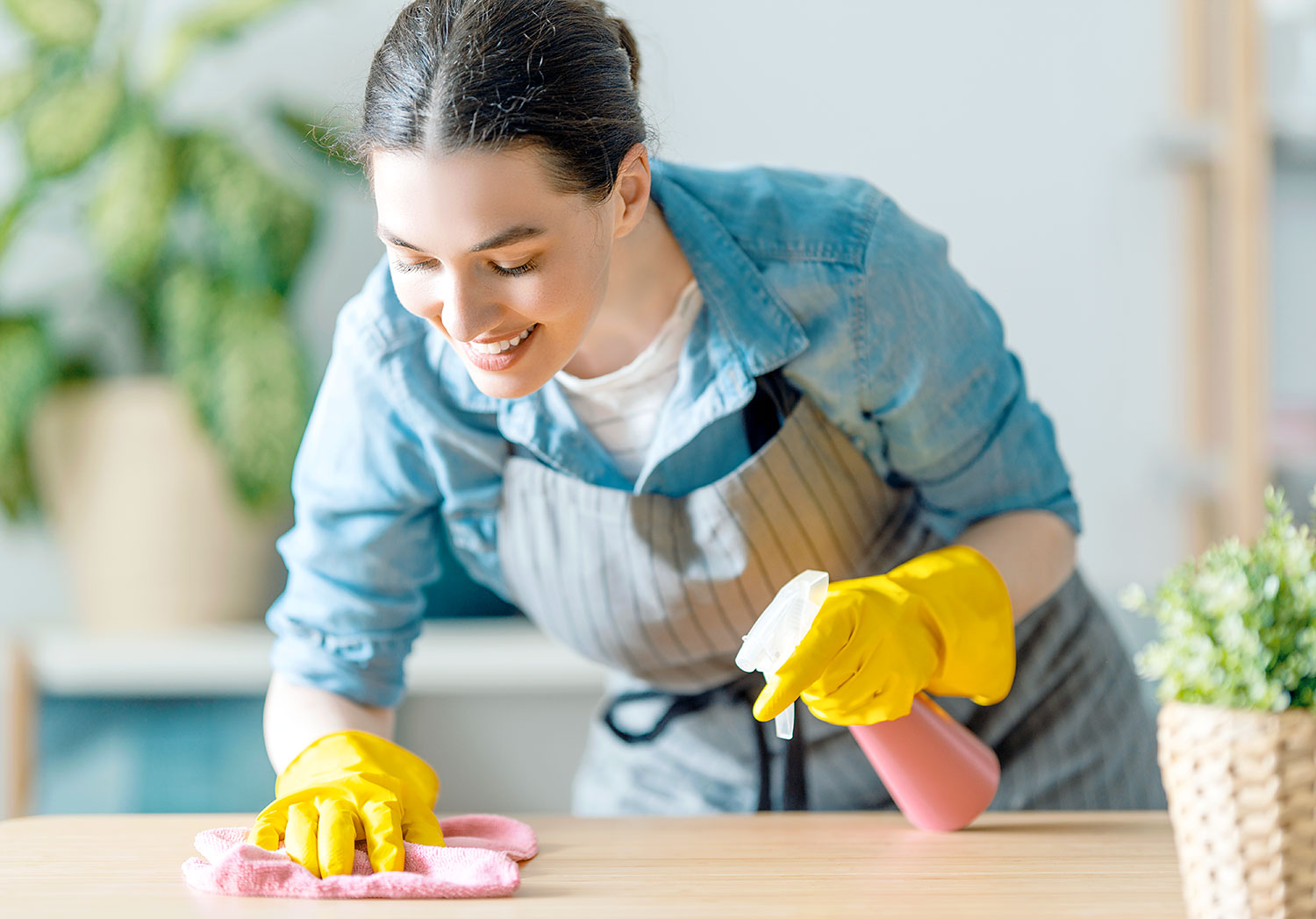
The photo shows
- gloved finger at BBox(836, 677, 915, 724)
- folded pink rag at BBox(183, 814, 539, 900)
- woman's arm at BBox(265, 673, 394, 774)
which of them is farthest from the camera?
woman's arm at BBox(265, 673, 394, 774)

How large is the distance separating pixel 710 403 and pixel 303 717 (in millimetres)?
345

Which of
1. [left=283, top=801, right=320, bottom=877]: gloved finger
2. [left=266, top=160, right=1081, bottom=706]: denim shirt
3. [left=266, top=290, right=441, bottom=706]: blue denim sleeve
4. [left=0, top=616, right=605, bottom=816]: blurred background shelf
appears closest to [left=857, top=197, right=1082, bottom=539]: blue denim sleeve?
[left=266, top=160, right=1081, bottom=706]: denim shirt

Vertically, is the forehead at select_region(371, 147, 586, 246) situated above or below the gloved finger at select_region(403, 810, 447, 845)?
above

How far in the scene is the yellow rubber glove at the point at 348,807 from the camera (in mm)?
606

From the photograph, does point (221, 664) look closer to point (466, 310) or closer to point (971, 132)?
point (466, 310)

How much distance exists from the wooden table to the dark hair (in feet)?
1.21

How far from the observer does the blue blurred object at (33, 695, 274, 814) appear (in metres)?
1.61

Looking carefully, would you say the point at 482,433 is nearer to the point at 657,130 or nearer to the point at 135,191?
the point at 657,130

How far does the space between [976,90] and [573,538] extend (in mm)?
1257

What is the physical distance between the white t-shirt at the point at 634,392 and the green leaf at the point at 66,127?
3.33ft

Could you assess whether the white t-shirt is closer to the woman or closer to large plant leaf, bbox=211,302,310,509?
the woman

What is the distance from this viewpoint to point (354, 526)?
2.70 ft

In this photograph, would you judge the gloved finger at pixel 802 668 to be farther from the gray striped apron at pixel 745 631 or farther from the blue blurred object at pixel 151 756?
the blue blurred object at pixel 151 756

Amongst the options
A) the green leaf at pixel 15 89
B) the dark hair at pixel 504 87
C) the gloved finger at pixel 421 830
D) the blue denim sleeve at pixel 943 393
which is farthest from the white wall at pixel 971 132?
the gloved finger at pixel 421 830
